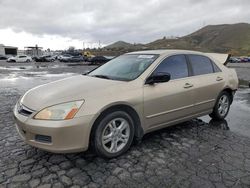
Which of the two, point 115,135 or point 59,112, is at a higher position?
point 59,112

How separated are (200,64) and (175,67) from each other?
83 cm

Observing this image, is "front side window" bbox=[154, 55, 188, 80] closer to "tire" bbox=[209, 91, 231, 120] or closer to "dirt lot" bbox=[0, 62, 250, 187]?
"dirt lot" bbox=[0, 62, 250, 187]

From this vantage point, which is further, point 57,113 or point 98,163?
point 98,163

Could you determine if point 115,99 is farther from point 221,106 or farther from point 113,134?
point 221,106

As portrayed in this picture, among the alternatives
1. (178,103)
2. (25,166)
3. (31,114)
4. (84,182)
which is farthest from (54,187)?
(178,103)

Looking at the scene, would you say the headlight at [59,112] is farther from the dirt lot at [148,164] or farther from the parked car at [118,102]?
the dirt lot at [148,164]

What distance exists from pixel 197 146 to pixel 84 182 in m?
2.06

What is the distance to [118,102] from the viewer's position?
3.66m

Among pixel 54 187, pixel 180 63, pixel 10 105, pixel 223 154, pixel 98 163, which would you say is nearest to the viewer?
pixel 54 187

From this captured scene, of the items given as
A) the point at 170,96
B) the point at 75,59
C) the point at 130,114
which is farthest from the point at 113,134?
the point at 75,59

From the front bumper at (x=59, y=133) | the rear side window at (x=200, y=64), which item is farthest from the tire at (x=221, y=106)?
the front bumper at (x=59, y=133)

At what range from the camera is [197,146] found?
4266 millimetres

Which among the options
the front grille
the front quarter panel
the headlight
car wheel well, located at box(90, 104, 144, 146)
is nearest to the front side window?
the front quarter panel

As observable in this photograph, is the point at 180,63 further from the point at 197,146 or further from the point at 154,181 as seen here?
the point at 154,181
